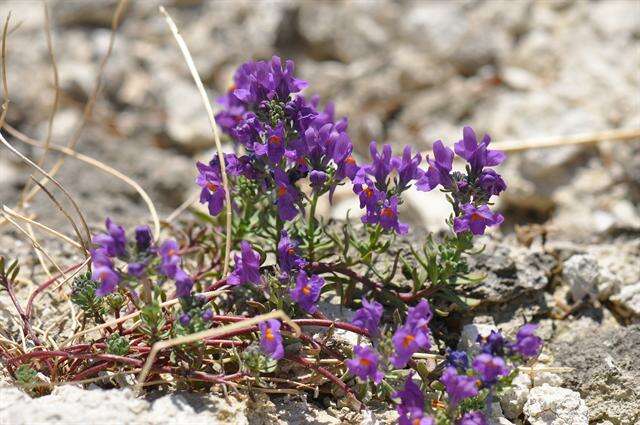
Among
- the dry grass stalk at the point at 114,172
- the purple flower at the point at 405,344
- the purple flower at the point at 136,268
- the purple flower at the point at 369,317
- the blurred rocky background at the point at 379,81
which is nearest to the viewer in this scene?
the purple flower at the point at 136,268

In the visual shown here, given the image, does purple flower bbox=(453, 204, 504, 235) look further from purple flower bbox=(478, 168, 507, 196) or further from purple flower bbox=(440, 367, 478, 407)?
purple flower bbox=(440, 367, 478, 407)

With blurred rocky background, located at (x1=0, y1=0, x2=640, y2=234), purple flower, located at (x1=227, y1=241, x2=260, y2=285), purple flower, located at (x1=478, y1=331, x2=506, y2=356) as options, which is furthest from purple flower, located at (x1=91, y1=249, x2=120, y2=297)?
blurred rocky background, located at (x1=0, y1=0, x2=640, y2=234)

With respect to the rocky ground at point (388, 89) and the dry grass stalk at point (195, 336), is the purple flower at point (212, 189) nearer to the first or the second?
the dry grass stalk at point (195, 336)

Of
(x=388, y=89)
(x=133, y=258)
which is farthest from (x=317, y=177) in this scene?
(x=388, y=89)

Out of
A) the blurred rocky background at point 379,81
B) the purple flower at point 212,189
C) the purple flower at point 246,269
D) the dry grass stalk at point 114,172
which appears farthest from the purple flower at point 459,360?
the blurred rocky background at point 379,81

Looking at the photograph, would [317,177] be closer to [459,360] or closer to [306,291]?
[306,291]

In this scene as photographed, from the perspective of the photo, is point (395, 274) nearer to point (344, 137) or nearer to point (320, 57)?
point (344, 137)

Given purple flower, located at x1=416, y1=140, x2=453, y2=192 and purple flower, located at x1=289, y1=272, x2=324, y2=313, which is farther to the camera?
purple flower, located at x1=416, y1=140, x2=453, y2=192

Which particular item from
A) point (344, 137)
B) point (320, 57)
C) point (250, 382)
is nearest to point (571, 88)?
point (320, 57)
